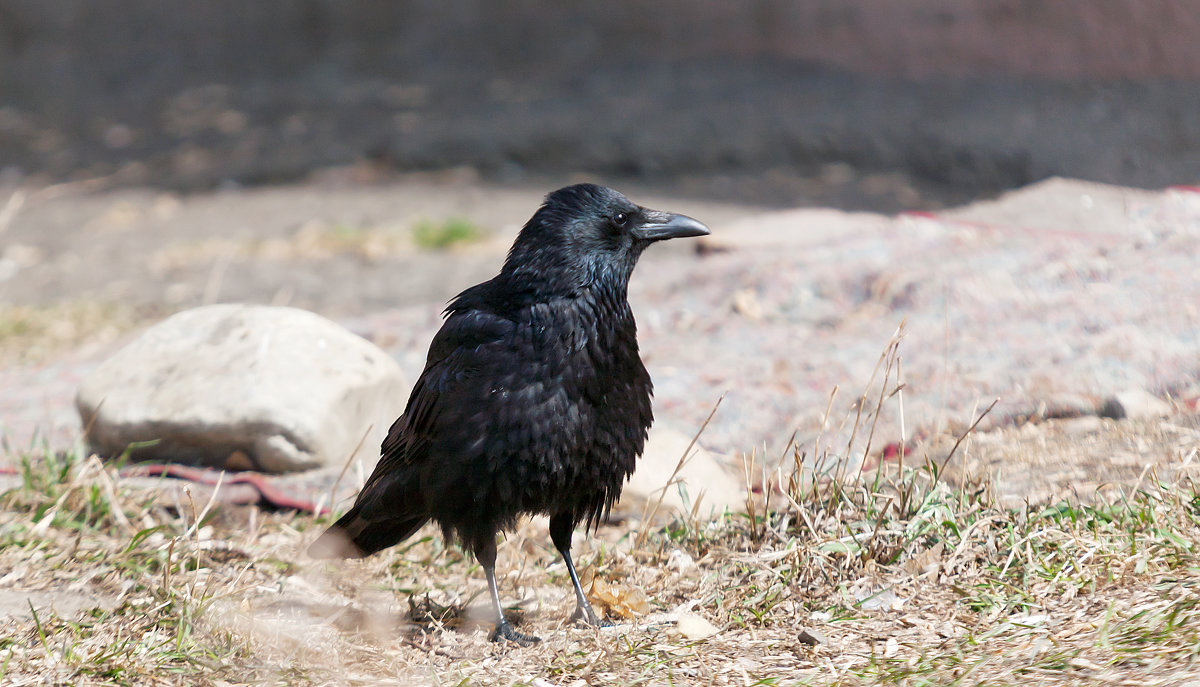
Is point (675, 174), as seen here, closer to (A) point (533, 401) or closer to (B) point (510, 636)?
(A) point (533, 401)

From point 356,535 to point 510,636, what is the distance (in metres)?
0.58

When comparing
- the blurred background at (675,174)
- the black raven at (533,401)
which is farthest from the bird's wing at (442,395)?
the blurred background at (675,174)

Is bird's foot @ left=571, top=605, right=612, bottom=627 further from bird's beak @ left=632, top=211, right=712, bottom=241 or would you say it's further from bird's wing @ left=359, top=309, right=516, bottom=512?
bird's beak @ left=632, top=211, right=712, bottom=241

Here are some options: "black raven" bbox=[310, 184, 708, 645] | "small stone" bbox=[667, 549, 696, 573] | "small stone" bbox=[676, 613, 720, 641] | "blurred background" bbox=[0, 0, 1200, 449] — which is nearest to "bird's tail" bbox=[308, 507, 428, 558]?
"black raven" bbox=[310, 184, 708, 645]

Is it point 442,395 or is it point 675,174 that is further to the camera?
point 675,174

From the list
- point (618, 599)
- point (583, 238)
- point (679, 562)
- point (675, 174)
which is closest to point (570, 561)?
point (618, 599)

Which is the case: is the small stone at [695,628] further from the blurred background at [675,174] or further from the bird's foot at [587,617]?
the blurred background at [675,174]

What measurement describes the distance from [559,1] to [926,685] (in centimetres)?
1002

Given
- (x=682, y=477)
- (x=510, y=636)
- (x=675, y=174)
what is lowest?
(x=510, y=636)

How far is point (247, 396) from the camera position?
161 inches

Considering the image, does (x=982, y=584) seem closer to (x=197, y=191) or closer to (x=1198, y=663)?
(x=1198, y=663)

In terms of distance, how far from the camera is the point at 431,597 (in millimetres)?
3400

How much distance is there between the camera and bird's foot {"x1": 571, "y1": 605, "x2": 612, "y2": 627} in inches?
119

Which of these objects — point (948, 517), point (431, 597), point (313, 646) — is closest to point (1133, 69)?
point (948, 517)
